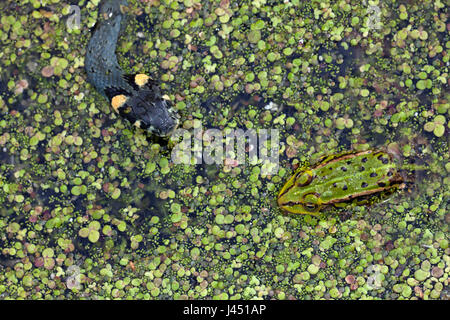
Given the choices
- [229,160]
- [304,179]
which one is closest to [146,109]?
[229,160]

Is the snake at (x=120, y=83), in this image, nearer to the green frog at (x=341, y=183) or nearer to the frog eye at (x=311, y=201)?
the green frog at (x=341, y=183)

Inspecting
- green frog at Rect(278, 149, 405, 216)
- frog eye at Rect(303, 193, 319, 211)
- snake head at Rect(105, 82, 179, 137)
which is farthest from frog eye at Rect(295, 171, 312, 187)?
snake head at Rect(105, 82, 179, 137)

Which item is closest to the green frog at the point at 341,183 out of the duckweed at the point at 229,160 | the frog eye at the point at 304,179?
the frog eye at the point at 304,179

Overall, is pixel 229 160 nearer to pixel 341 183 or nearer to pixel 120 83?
pixel 341 183

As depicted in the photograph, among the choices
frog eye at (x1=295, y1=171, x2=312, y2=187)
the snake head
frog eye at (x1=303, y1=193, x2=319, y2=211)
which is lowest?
frog eye at (x1=303, y1=193, x2=319, y2=211)

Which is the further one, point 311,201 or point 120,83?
point 120,83

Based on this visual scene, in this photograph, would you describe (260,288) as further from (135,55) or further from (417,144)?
(135,55)

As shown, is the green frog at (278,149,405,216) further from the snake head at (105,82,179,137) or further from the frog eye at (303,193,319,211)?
the snake head at (105,82,179,137)
